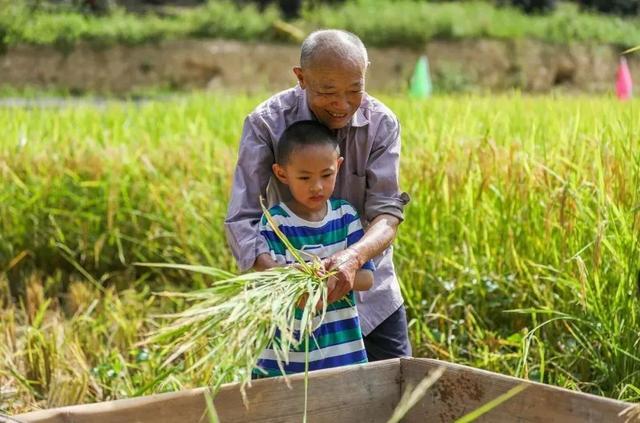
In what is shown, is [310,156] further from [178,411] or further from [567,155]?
[567,155]

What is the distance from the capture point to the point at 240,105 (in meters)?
7.55

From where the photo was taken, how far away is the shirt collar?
9.12 ft

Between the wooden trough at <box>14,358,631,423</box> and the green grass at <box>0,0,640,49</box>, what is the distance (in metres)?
14.7

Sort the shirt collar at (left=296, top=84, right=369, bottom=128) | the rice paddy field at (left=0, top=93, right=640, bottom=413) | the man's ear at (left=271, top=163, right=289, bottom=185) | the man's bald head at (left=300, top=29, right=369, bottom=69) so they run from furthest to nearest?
the rice paddy field at (left=0, top=93, right=640, bottom=413), the shirt collar at (left=296, top=84, right=369, bottom=128), the man's ear at (left=271, top=163, right=289, bottom=185), the man's bald head at (left=300, top=29, right=369, bottom=69)

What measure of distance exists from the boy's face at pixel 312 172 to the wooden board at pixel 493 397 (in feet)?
1.38

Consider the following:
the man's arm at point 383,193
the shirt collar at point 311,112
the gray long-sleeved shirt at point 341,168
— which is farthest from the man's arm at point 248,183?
the man's arm at point 383,193

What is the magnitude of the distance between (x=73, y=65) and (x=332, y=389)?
15.0 metres

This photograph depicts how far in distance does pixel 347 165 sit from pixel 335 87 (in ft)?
1.04

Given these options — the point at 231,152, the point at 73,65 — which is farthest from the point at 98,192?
the point at 73,65

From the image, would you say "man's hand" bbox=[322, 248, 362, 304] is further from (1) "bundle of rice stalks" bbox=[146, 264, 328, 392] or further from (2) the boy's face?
(2) the boy's face

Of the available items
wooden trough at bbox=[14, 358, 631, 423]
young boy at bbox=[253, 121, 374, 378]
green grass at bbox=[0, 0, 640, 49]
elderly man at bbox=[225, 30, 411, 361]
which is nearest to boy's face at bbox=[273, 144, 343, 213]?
young boy at bbox=[253, 121, 374, 378]

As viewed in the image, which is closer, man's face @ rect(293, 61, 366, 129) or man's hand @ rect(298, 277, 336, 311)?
man's hand @ rect(298, 277, 336, 311)

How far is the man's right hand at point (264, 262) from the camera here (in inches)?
102

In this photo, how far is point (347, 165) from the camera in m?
2.84
